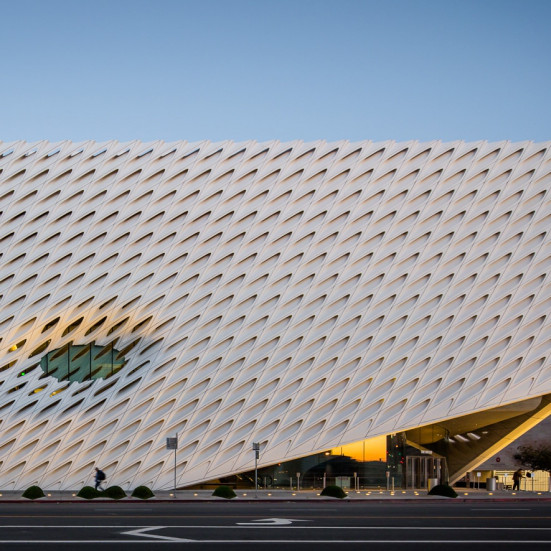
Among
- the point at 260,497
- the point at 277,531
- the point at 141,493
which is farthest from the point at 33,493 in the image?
the point at 277,531

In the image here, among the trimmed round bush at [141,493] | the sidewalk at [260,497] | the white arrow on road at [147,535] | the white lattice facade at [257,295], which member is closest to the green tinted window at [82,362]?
the white lattice facade at [257,295]

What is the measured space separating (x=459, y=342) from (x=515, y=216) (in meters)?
7.25

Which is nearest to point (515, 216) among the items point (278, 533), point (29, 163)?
point (29, 163)

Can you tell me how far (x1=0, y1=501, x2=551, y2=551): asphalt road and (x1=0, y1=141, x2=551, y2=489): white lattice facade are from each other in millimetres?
19081

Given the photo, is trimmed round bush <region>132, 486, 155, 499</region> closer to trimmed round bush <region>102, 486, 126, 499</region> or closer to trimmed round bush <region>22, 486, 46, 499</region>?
trimmed round bush <region>102, 486, 126, 499</region>

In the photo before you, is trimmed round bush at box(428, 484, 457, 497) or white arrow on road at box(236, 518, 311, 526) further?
trimmed round bush at box(428, 484, 457, 497)

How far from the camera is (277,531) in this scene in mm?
17031

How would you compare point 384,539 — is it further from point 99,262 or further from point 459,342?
point 99,262

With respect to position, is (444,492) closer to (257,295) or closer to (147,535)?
(257,295)

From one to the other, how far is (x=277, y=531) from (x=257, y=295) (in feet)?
89.0

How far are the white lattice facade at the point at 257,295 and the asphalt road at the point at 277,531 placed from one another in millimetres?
19081

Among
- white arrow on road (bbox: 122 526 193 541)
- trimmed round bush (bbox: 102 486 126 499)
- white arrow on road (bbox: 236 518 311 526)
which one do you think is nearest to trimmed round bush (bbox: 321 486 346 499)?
trimmed round bush (bbox: 102 486 126 499)

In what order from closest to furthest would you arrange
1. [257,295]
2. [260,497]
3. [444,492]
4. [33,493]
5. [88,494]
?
1. [88,494]
2. [33,493]
3. [260,497]
4. [444,492]
5. [257,295]

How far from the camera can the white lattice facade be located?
4181cm
